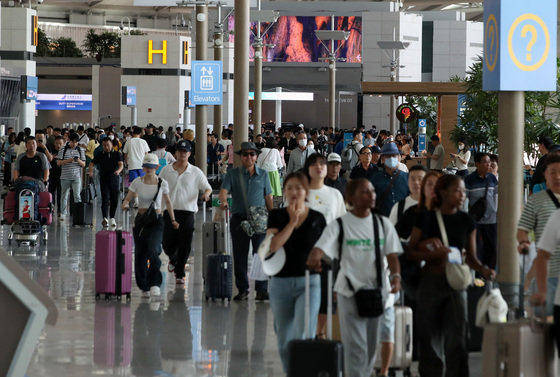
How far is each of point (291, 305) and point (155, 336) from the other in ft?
8.96

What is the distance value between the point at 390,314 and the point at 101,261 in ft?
18.3

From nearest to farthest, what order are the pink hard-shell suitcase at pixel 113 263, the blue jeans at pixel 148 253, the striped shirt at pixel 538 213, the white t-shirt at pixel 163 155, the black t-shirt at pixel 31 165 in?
the striped shirt at pixel 538 213 → the pink hard-shell suitcase at pixel 113 263 → the blue jeans at pixel 148 253 → the black t-shirt at pixel 31 165 → the white t-shirt at pixel 163 155

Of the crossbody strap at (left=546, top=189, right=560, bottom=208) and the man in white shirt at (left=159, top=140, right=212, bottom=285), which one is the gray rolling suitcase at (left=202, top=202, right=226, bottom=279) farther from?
the crossbody strap at (left=546, top=189, right=560, bottom=208)

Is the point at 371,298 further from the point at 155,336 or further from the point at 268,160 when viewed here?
the point at 268,160

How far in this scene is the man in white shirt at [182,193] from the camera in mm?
13570

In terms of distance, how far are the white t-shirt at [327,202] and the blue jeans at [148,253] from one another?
3.85 metres

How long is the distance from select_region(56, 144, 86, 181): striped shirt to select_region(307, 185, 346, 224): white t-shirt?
1220 centimetres

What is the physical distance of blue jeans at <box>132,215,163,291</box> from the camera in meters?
13.0

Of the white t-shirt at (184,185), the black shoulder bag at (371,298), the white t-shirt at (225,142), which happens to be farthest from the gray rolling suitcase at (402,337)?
the white t-shirt at (225,142)

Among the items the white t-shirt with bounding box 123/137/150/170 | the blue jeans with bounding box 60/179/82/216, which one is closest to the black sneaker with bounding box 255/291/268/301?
the blue jeans with bounding box 60/179/82/216

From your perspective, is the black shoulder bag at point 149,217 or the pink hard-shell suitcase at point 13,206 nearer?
the black shoulder bag at point 149,217

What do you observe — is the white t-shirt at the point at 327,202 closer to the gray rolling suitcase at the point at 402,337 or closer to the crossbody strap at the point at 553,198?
the gray rolling suitcase at the point at 402,337

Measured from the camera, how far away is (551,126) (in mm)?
23906

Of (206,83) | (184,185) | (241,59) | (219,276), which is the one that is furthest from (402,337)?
(206,83)
